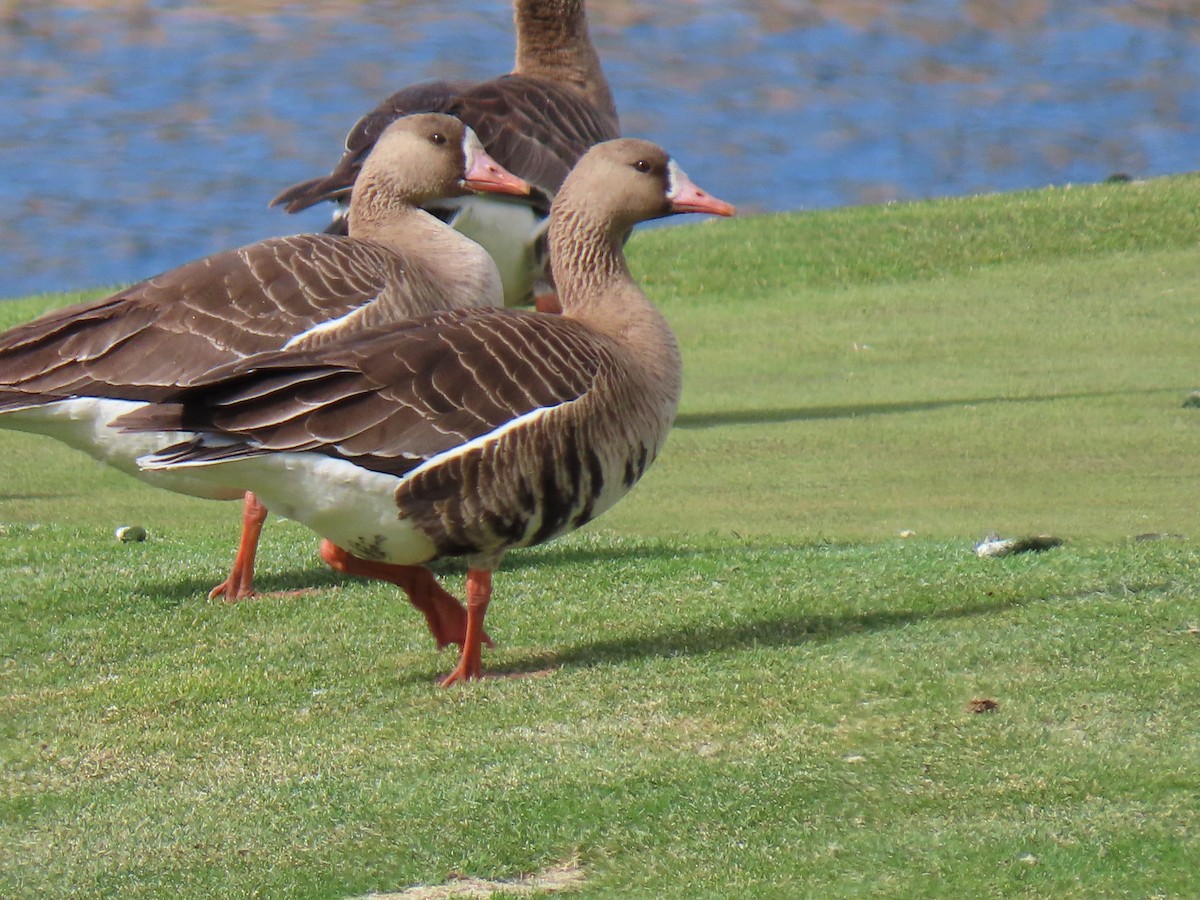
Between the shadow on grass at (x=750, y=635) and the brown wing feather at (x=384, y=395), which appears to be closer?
the brown wing feather at (x=384, y=395)

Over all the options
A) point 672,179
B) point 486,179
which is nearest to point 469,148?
point 486,179

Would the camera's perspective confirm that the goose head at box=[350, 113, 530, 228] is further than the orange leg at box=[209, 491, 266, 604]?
Yes

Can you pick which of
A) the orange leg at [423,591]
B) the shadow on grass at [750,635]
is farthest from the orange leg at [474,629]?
the orange leg at [423,591]

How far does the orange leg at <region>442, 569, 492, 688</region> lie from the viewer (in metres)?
6.05

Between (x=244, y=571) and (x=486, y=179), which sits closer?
(x=244, y=571)

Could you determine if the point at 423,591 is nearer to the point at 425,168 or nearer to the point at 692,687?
the point at 692,687

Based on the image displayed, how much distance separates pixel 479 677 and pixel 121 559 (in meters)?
2.69

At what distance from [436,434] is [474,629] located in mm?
668

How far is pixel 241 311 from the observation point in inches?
286

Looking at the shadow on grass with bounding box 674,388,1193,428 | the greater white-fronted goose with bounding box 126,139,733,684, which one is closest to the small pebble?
the greater white-fronted goose with bounding box 126,139,733,684

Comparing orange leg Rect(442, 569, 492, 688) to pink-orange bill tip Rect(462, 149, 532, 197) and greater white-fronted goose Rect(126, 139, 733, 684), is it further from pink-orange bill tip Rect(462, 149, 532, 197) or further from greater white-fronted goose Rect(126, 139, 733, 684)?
pink-orange bill tip Rect(462, 149, 532, 197)

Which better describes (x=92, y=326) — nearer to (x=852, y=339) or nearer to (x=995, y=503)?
(x=995, y=503)

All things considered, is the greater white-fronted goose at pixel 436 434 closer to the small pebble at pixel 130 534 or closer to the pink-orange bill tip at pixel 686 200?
the pink-orange bill tip at pixel 686 200

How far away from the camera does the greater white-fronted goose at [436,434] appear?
5.80 metres
